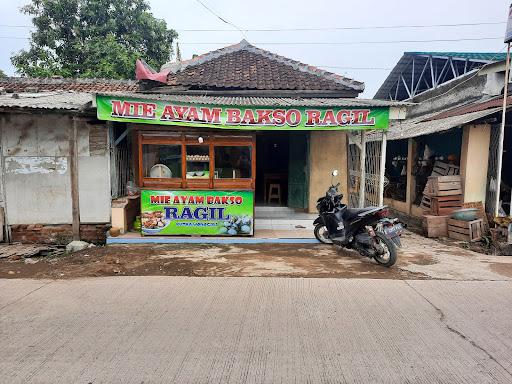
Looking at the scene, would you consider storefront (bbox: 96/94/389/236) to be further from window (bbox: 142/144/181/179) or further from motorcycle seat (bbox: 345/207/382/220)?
motorcycle seat (bbox: 345/207/382/220)

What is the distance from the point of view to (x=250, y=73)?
10.7 meters

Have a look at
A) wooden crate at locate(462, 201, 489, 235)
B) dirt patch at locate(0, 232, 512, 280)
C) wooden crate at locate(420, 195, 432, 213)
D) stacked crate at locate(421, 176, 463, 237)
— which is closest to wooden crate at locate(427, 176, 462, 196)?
stacked crate at locate(421, 176, 463, 237)

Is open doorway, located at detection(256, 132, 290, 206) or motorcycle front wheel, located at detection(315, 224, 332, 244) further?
open doorway, located at detection(256, 132, 290, 206)

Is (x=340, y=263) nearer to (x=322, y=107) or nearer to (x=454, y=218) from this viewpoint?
(x=322, y=107)

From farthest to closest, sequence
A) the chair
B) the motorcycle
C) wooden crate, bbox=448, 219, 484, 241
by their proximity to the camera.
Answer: the chair < wooden crate, bbox=448, 219, 484, 241 < the motorcycle

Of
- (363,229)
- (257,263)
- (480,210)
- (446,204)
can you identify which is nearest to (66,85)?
(257,263)

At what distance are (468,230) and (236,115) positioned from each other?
572 cm

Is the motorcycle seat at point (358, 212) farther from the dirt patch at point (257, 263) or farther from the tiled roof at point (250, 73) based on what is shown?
the tiled roof at point (250, 73)

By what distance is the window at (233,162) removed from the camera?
8125mm

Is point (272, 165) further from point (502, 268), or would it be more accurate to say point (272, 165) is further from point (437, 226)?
point (502, 268)

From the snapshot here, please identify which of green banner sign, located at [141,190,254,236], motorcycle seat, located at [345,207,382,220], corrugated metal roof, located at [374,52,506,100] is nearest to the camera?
motorcycle seat, located at [345,207,382,220]

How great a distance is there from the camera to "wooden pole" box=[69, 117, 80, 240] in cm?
787

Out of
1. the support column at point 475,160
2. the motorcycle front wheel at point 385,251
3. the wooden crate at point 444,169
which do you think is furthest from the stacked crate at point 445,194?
the motorcycle front wheel at point 385,251

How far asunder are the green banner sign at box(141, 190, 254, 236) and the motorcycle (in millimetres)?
1651
